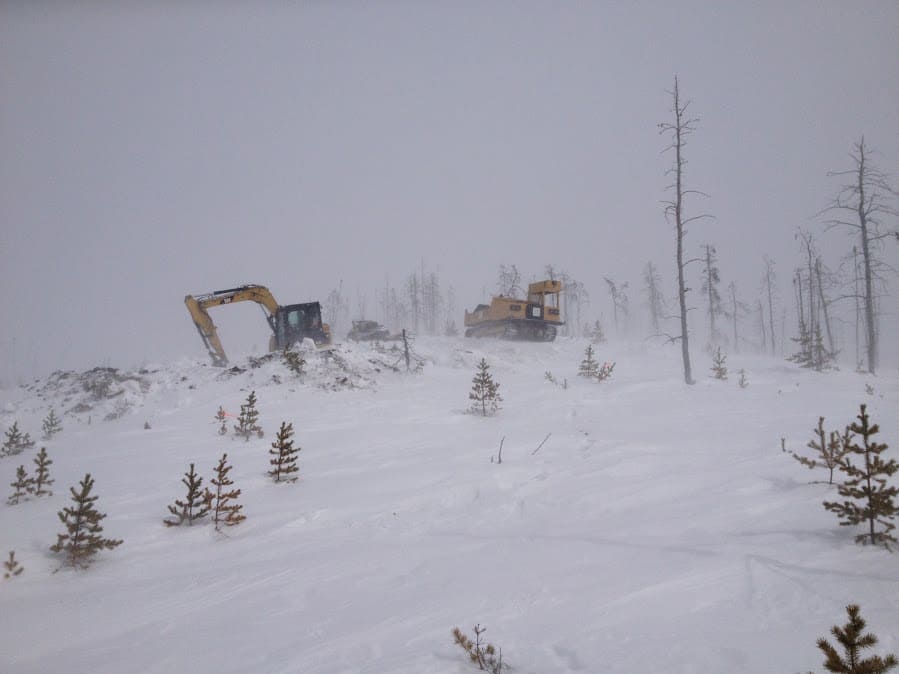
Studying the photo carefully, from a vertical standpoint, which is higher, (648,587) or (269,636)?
(648,587)

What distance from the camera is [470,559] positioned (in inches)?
125

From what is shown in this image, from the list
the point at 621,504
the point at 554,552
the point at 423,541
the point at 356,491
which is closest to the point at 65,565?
the point at 356,491

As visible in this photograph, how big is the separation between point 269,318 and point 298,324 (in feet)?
4.50

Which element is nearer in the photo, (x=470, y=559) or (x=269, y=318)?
(x=470, y=559)

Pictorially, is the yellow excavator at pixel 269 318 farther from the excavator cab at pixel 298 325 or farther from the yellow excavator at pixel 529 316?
the yellow excavator at pixel 529 316

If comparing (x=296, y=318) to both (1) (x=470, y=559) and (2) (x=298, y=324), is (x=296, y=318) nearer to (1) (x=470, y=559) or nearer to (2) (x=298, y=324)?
(2) (x=298, y=324)

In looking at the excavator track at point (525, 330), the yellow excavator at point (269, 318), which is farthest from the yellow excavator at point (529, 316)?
the yellow excavator at point (269, 318)

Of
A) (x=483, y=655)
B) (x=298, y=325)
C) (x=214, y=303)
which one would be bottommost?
(x=483, y=655)

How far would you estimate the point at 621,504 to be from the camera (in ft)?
13.3

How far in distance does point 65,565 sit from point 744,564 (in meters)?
5.80

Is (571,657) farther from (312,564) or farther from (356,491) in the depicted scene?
(356,491)

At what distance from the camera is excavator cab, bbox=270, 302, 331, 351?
1850cm

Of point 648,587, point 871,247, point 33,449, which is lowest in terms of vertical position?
point 33,449

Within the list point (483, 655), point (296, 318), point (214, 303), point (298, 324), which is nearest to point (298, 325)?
point (298, 324)
